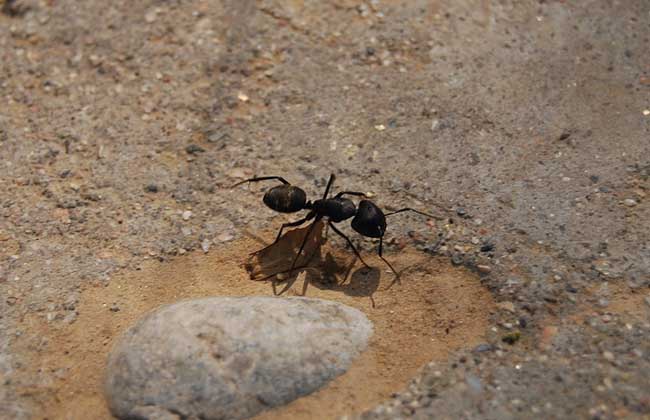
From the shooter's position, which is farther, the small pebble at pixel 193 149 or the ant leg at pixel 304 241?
the small pebble at pixel 193 149

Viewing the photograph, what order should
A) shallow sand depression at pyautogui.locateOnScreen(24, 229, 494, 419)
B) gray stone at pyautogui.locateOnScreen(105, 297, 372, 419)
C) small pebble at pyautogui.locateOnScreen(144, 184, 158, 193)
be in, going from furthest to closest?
small pebble at pyautogui.locateOnScreen(144, 184, 158, 193), shallow sand depression at pyautogui.locateOnScreen(24, 229, 494, 419), gray stone at pyautogui.locateOnScreen(105, 297, 372, 419)

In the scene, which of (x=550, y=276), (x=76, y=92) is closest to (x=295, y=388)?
(x=550, y=276)

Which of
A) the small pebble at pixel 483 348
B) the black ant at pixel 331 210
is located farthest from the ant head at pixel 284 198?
the small pebble at pixel 483 348

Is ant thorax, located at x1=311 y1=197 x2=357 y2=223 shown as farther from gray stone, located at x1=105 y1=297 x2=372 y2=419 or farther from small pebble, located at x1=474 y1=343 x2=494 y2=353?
small pebble, located at x1=474 y1=343 x2=494 y2=353

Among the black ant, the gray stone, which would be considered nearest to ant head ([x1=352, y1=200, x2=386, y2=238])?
the black ant

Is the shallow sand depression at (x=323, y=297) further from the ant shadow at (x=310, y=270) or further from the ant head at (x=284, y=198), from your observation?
the ant head at (x=284, y=198)

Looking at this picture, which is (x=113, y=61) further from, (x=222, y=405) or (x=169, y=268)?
(x=222, y=405)
